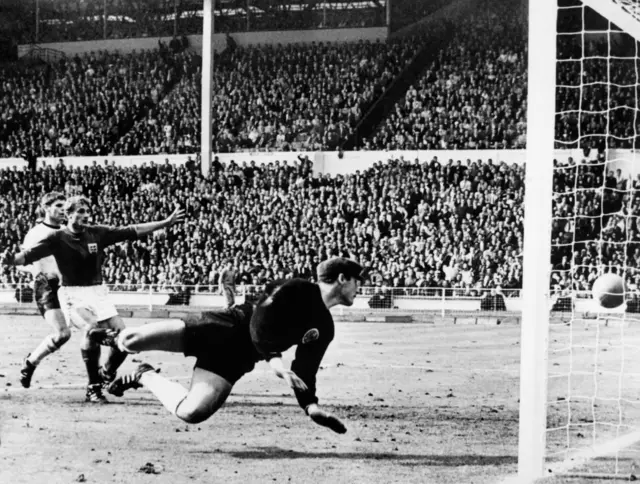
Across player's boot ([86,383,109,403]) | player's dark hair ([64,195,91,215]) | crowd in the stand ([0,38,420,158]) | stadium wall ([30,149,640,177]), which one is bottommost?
player's boot ([86,383,109,403])

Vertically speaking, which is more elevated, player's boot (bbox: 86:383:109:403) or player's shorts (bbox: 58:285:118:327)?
player's shorts (bbox: 58:285:118:327)

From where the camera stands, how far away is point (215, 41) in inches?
269

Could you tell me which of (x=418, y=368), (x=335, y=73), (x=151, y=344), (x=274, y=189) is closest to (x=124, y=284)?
(x=151, y=344)

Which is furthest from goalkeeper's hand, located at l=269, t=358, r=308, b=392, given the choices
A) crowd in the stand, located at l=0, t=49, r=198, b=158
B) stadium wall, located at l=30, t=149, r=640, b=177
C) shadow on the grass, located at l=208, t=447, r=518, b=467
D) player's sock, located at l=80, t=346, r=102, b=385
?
crowd in the stand, located at l=0, t=49, r=198, b=158

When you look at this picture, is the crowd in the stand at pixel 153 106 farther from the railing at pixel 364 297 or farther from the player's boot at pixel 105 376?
the player's boot at pixel 105 376

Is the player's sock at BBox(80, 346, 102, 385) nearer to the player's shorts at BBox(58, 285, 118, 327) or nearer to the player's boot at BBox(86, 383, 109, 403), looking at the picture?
the player's boot at BBox(86, 383, 109, 403)

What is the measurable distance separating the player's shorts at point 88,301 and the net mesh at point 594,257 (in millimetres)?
2316

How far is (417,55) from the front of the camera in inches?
407

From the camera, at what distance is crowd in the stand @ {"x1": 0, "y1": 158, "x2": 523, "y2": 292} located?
203 inches

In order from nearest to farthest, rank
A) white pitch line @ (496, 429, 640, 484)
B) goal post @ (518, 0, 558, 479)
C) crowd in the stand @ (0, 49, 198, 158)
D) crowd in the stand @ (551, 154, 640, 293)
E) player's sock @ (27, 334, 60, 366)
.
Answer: goal post @ (518, 0, 558, 479)
white pitch line @ (496, 429, 640, 484)
player's sock @ (27, 334, 60, 366)
crowd in the stand @ (0, 49, 198, 158)
crowd in the stand @ (551, 154, 640, 293)

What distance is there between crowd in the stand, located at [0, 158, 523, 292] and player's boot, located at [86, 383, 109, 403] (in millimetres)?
553

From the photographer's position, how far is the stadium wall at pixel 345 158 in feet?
17.9

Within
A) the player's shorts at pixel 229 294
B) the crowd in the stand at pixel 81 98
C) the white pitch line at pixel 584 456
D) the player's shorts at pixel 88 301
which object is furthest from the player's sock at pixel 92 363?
the white pitch line at pixel 584 456

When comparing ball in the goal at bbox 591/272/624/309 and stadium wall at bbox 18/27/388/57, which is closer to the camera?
ball in the goal at bbox 591/272/624/309
